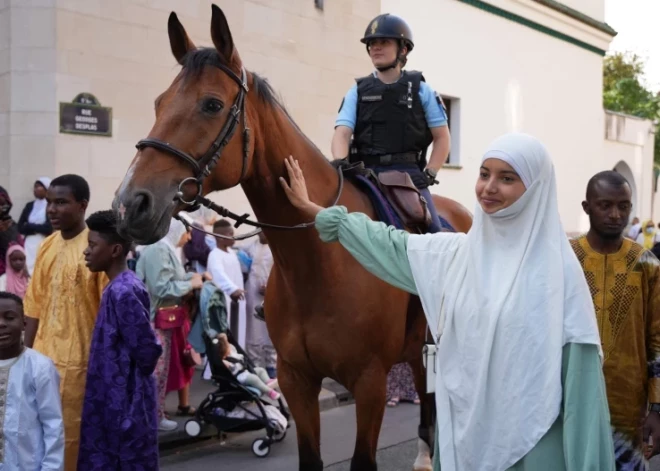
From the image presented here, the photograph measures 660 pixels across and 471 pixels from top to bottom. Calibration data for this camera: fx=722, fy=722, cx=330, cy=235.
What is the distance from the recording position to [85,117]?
817cm

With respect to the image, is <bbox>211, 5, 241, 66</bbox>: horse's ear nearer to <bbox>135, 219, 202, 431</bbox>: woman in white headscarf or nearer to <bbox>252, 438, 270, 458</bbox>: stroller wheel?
<bbox>135, 219, 202, 431</bbox>: woman in white headscarf

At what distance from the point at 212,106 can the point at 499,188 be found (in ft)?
4.36

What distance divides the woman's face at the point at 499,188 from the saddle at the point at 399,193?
1566mm

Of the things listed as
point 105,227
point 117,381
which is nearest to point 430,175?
point 105,227

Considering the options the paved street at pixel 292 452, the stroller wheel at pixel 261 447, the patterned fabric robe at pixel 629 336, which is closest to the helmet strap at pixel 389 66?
the patterned fabric robe at pixel 629 336

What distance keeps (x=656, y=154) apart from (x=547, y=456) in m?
27.8

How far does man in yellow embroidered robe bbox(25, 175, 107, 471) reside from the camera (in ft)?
12.3

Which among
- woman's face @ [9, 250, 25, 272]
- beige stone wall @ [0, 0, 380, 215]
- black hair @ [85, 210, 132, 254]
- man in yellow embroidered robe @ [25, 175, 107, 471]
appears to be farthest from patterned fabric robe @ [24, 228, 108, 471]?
beige stone wall @ [0, 0, 380, 215]

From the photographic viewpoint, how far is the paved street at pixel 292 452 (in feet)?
18.7

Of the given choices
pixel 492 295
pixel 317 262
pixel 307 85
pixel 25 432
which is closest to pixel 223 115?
pixel 317 262

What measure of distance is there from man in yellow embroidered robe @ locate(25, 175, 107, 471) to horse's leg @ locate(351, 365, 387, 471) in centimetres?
144

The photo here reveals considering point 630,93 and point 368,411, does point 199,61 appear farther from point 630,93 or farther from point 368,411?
point 630,93

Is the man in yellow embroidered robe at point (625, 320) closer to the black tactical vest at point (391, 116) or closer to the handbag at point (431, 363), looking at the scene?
the handbag at point (431, 363)

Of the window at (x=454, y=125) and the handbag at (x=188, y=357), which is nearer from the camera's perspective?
the handbag at (x=188, y=357)
